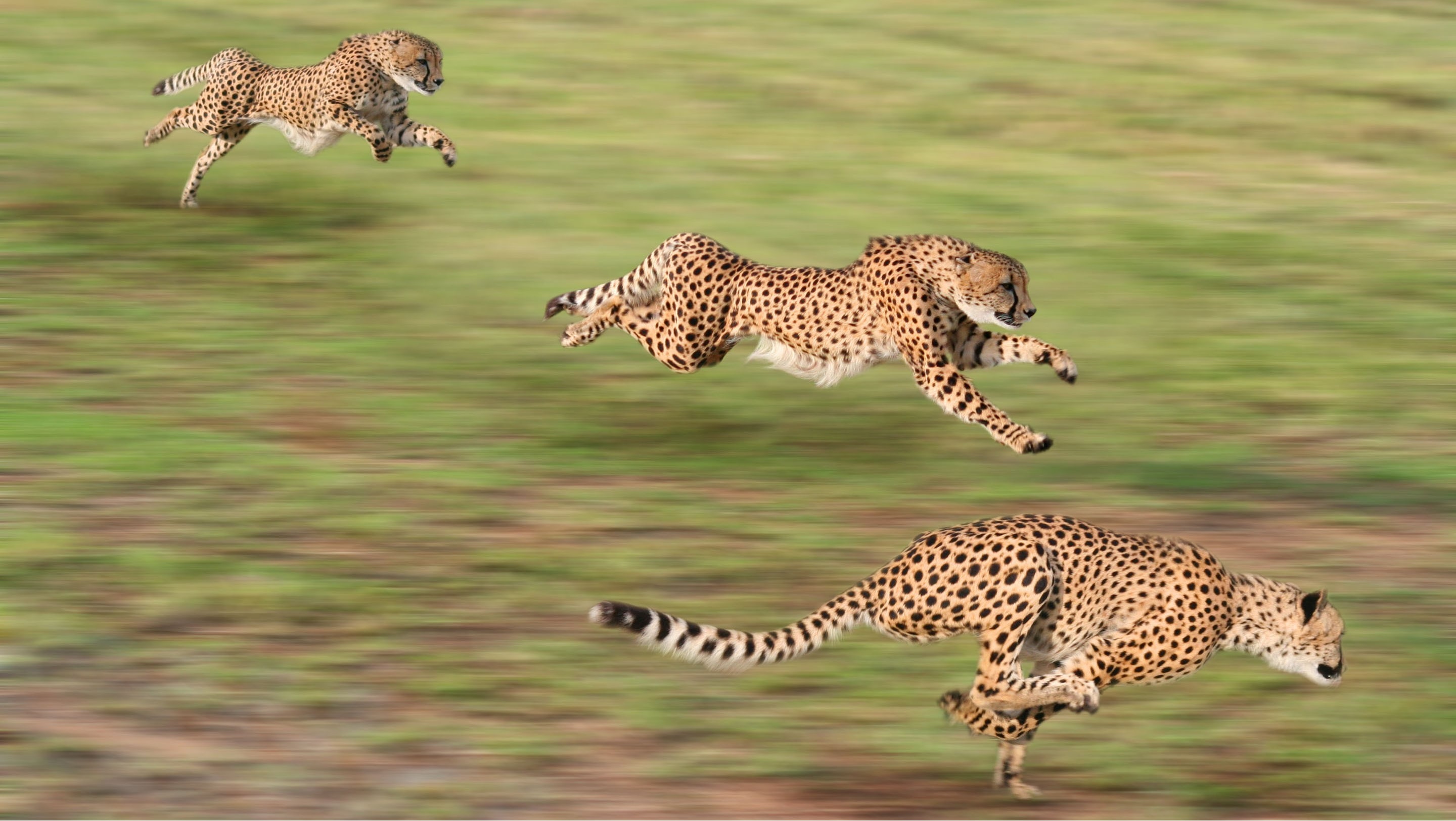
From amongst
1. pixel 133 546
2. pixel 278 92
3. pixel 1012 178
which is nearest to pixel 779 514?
pixel 133 546

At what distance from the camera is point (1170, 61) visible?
18.9 m

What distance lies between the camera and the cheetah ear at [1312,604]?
6.89 meters

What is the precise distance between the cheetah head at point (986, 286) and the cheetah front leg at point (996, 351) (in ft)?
0.86

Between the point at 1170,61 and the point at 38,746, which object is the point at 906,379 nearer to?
the point at 38,746

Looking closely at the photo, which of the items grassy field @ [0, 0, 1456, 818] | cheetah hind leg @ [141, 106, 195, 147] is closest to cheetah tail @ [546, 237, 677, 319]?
grassy field @ [0, 0, 1456, 818]

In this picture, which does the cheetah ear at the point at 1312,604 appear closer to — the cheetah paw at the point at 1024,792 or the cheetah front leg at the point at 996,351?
the cheetah paw at the point at 1024,792

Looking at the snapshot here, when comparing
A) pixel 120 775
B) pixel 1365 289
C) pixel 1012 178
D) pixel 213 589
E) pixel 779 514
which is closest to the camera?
pixel 120 775

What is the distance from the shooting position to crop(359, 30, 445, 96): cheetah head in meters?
11.6

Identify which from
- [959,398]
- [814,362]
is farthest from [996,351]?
[814,362]

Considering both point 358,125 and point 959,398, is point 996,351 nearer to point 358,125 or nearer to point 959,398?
point 959,398

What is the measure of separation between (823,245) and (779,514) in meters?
4.92

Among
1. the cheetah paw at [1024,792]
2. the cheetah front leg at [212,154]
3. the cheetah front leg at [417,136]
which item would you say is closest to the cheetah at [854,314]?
the cheetah front leg at [417,136]

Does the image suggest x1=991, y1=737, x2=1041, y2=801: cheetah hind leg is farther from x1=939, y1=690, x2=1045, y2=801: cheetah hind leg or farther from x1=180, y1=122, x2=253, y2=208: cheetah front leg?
x1=180, y1=122, x2=253, y2=208: cheetah front leg

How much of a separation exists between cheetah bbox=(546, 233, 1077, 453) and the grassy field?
591mm
